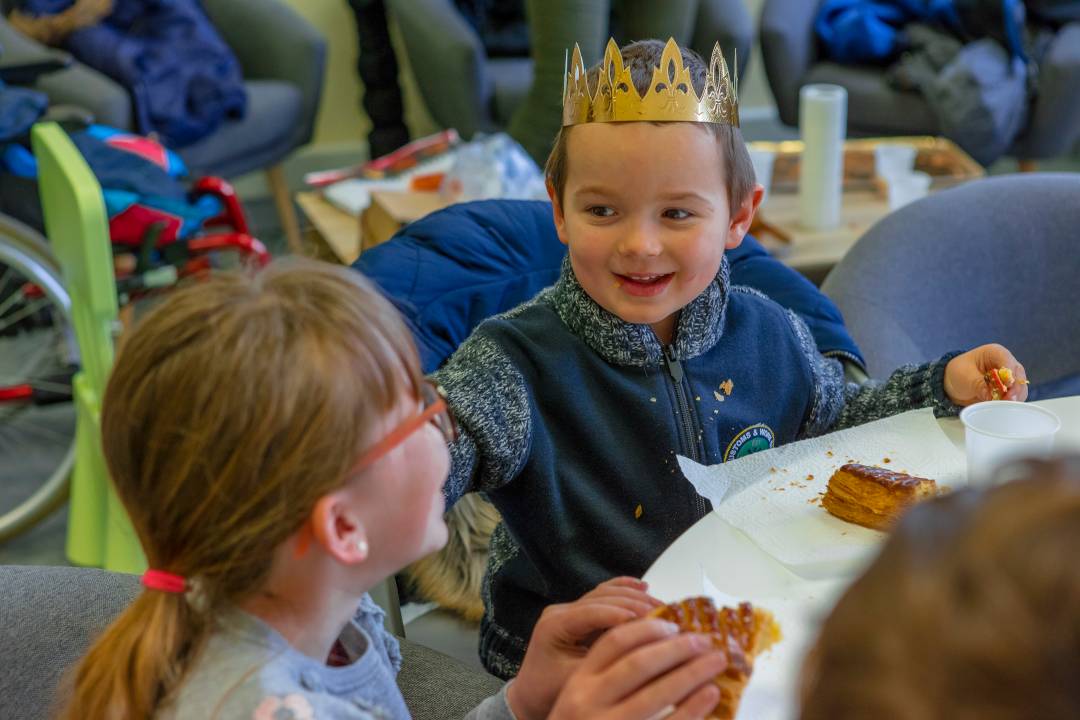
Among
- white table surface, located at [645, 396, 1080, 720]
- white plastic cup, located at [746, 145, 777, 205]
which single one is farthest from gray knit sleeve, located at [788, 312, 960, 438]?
white plastic cup, located at [746, 145, 777, 205]

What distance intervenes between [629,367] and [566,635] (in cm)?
42

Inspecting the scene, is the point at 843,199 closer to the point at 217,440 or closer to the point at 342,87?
the point at 217,440

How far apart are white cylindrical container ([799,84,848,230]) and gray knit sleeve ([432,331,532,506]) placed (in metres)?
1.43

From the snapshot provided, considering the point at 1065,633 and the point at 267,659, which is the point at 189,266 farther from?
the point at 1065,633

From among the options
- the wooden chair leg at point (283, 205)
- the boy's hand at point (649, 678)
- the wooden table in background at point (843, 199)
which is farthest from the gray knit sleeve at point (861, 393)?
the wooden chair leg at point (283, 205)

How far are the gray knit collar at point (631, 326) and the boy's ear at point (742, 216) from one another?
0.18ft

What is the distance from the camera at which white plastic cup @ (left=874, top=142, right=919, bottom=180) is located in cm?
277

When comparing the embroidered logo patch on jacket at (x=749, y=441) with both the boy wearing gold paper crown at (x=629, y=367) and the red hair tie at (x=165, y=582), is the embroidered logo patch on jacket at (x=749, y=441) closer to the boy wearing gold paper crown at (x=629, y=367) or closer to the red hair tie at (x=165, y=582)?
the boy wearing gold paper crown at (x=629, y=367)

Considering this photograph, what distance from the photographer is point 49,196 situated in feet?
6.66

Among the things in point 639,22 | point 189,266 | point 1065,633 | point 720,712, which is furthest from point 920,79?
point 1065,633

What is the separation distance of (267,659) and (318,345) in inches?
8.4

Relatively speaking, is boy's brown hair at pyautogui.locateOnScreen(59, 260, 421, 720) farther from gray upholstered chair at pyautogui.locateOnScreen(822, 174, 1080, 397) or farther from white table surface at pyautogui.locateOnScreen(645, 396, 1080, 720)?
gray upholstered chair at pyautogui.locateOnScreen(822, 174, 1080, 397)

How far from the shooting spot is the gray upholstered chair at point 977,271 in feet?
5.59

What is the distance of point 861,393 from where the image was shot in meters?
1.38
